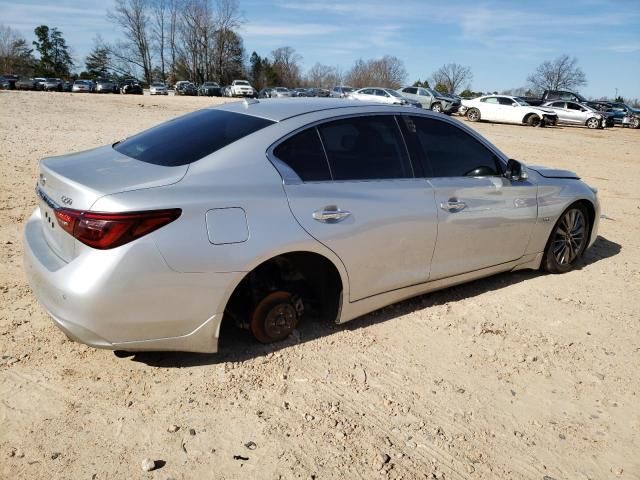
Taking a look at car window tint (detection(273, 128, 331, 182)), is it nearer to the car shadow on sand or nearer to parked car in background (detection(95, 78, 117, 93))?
the car shadow on sand

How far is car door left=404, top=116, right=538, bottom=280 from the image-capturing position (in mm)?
3727

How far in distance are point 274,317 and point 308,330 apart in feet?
1.45

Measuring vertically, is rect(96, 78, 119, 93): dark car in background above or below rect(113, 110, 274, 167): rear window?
below

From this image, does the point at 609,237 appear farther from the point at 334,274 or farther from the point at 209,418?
the point at 209,418

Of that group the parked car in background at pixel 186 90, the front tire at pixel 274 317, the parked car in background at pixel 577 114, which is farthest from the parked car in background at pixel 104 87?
the front tire at pixel 274 317

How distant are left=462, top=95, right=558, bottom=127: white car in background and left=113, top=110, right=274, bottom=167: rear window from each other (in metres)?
27.3

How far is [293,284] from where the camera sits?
3389mm

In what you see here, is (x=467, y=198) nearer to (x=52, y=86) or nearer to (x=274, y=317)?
(x=274, y=317)

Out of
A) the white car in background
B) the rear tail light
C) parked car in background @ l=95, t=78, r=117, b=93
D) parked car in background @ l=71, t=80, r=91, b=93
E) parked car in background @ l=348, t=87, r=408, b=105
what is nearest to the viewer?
the rear tail light

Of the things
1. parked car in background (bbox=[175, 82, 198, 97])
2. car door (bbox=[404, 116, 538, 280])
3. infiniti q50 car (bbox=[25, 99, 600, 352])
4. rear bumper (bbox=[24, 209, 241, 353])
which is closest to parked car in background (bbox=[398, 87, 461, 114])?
car door (bbox=[404, 116, 538, 280])

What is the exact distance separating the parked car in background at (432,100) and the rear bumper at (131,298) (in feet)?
97.7

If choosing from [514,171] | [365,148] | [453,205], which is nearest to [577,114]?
[514,171]

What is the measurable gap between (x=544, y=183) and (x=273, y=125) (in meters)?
2.63

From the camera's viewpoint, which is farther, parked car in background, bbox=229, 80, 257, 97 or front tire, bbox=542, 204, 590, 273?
parked car in background, bbox=229, 80, 257, 97
